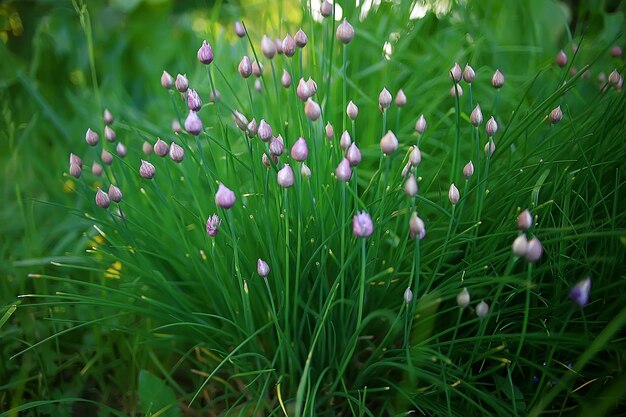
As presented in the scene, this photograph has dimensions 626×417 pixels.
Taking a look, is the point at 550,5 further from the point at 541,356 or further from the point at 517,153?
the point at 541,356

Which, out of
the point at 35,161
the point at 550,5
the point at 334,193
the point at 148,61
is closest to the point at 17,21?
the point at 148,61

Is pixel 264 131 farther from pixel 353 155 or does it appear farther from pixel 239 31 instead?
pixel 239 31

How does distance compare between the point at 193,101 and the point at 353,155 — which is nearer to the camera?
the point at 353,155

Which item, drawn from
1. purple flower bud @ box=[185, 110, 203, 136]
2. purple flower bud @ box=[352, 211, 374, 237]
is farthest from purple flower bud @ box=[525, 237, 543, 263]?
purple flower bud @ box=[185, 110, 203, 136]

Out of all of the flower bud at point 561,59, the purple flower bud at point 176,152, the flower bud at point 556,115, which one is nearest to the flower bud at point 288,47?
the purple flower bud at point 176,152

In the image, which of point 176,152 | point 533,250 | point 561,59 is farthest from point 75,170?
point 561,59

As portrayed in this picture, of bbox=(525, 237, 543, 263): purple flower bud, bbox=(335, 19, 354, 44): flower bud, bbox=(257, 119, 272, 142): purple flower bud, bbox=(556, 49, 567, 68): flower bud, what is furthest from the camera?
bbox=(556, 49, 567, 68): flower bud

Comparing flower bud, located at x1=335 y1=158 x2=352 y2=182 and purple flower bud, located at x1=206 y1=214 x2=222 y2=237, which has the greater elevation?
flower bud, located at x1=335 y1=158 x2=352 y2=182

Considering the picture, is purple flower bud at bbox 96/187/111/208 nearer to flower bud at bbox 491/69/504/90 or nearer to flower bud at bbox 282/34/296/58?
flower bud at bbox 282/34/296/58
